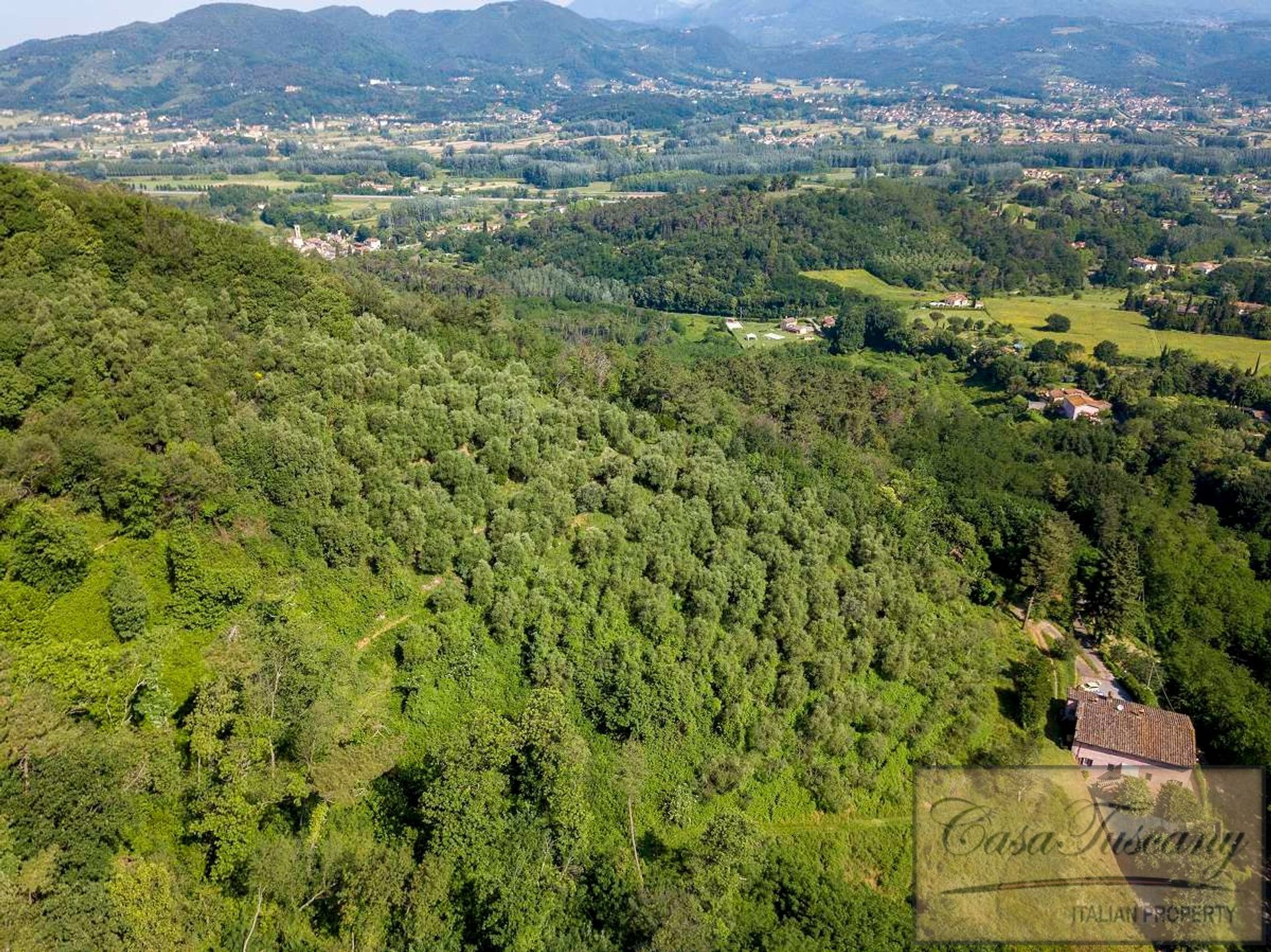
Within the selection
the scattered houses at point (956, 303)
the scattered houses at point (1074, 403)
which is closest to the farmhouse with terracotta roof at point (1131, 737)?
the scattered houses at point (1074, 403)

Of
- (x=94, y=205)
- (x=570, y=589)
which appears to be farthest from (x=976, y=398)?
(x=94, y=205)

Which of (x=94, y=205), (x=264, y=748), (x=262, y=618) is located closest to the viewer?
(x=264, y=748)

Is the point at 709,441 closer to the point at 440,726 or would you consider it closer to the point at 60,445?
the point at 440,726

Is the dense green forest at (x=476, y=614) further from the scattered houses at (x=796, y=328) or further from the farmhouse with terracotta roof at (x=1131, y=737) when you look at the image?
the scattered houses at (x=796, y=328)

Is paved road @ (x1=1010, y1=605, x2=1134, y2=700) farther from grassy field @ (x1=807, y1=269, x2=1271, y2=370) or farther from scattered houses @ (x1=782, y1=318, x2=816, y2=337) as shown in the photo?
scattered houses @ (x1=782, y1=318, x2=816, y2=337)

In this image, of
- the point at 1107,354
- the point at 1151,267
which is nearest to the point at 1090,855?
the point at 1107,354

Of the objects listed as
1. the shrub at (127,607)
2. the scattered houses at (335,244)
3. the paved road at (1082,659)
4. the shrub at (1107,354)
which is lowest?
the paved road at (1082,659)
